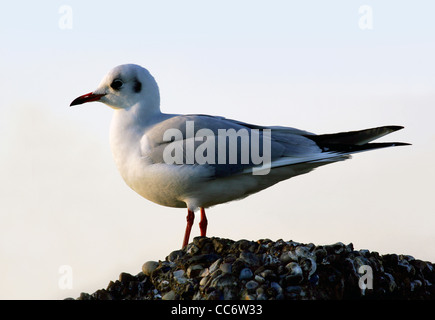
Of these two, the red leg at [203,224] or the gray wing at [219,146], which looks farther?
the red leg at [203,224]

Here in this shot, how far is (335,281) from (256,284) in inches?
40.3

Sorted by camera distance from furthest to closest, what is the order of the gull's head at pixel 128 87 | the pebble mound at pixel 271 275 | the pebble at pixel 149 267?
the gull's head at pixel 128 87
the pebble at pixel 149 267
the pebble mound at pixel 271 275

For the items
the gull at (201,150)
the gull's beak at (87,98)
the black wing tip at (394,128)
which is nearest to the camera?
the gull at (201,150)

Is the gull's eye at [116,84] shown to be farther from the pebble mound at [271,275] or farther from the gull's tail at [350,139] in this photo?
the gull's tail at [350,139]

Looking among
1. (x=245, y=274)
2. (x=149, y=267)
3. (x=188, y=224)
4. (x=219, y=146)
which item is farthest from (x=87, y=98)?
(x=245, y=274)

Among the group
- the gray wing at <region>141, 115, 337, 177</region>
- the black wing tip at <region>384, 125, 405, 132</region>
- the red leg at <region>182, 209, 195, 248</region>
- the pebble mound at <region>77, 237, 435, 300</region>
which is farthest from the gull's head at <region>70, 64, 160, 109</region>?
the black wing tip at <region>384, 125, 405, 132</region>

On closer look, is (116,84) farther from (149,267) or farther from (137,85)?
(149,267)

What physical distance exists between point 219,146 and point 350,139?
6.17 feet

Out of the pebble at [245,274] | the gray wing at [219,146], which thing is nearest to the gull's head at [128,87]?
the gray wing at [219,146]

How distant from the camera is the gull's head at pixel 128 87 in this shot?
9008 millimetres

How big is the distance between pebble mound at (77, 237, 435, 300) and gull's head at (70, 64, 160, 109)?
224 cm

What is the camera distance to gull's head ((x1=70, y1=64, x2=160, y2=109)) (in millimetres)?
9008
